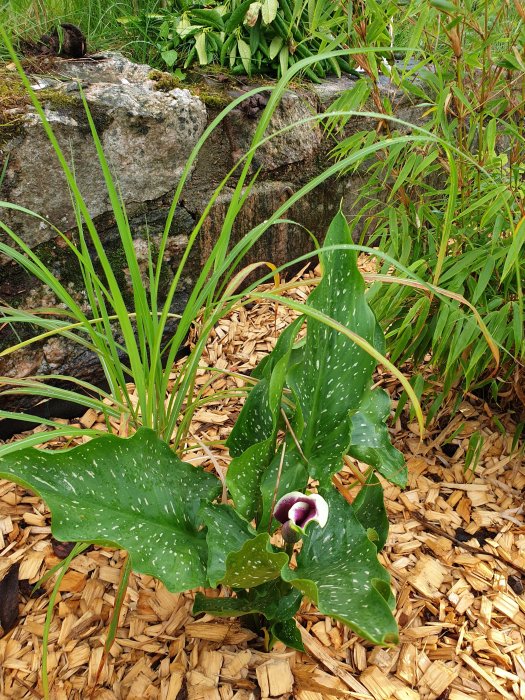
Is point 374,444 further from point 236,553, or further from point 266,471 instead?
point 236,553

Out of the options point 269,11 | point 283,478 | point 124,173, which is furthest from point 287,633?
point 269,11

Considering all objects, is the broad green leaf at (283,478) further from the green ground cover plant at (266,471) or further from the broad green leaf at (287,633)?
the broad green leaf at (287,633)

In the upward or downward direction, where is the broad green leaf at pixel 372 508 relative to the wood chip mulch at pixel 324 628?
upward

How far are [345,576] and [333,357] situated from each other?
32 cm

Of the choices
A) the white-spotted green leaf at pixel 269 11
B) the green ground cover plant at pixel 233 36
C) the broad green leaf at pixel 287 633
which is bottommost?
the broad green leaf at pixel 287 633

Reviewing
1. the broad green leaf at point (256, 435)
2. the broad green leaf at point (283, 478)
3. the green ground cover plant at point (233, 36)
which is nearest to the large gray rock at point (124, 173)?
the green ground cover plant at point (233, 36)

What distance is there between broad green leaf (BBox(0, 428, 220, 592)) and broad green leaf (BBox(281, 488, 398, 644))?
16cm

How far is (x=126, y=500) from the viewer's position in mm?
814

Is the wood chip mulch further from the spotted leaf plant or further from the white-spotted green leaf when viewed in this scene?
the white-spotted green leaf

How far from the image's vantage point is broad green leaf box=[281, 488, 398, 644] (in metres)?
0.72

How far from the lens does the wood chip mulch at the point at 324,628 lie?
98cm

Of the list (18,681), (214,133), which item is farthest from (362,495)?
(214,133)

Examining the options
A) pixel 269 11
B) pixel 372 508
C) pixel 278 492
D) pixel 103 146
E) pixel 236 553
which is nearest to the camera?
pixel 236 553

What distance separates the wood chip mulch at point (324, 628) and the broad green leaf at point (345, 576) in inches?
5.5
